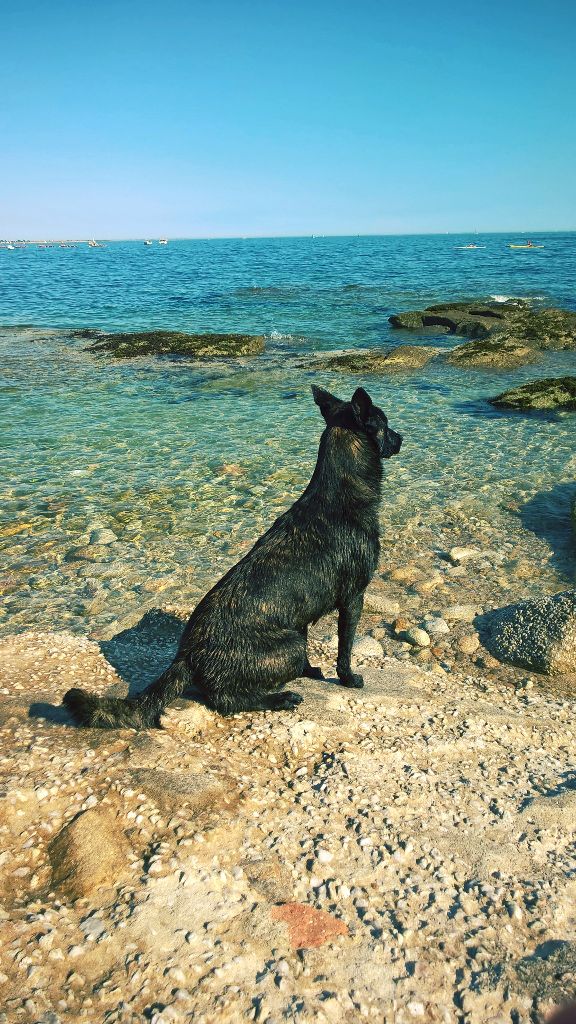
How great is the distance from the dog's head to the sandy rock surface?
6.34ft

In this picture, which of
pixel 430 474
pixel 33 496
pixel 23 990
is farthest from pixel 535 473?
pixel 23 990

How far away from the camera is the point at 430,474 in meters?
11.2

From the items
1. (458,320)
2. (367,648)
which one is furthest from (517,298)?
(367,648)

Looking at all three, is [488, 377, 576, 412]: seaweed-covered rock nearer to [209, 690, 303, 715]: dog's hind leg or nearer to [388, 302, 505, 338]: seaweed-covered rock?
[388, 302, 505, 338]: seaweed-covered rock

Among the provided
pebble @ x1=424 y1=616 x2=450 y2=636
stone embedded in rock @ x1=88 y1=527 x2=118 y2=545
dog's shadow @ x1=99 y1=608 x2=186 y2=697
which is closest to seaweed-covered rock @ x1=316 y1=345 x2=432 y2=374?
stone embedded in rock @ x1=88 y1=527 x2=118 y2=545

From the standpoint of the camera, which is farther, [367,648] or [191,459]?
[191,459]

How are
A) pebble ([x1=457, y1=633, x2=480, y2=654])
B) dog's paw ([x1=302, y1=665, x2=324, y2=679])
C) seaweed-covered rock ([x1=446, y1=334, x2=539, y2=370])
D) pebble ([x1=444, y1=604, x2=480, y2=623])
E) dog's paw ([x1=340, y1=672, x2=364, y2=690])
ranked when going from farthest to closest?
seaweed-covered rock ([x1=446, y1=334, x2=539, y2=370])
pebble ([x1=444, y1=604, x2=480, y2=623])
pebble ([x1=457, y1=633, x2=480, y2=654])
dog's paw ([x1=302, y1=665, x2=324, y2=679])
dog's paw ([x1=340, y1=672, x2=364, y2=690])

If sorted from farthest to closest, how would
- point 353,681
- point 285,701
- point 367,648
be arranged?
point 367,648, point 353,681, point 285,701

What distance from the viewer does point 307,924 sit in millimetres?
2902

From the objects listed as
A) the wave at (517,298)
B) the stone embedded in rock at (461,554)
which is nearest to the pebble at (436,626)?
the stone embedded in rock at (461,554)

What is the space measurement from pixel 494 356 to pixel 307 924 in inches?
815

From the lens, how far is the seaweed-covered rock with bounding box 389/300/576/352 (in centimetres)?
2419

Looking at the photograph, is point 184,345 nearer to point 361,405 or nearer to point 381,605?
point 381,605

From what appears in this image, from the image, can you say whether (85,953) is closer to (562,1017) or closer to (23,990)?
(23,990)
